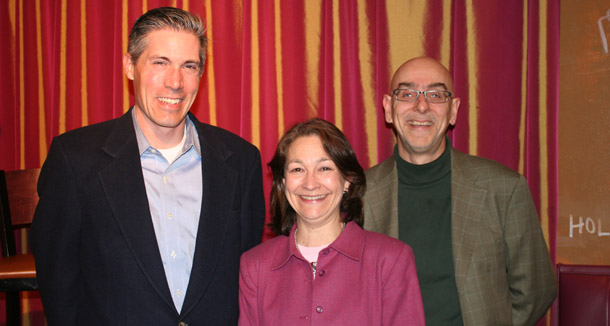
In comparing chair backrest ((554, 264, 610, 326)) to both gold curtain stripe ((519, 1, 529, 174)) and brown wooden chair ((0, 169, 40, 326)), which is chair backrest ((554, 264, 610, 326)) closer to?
gold curtain stripe ((519, 1, 529, 174))

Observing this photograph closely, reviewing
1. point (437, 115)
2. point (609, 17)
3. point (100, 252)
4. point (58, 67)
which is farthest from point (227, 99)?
point (609, 17)

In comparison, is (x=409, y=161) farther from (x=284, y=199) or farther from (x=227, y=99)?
(x=227, y=99)

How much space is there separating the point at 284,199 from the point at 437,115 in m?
0.78

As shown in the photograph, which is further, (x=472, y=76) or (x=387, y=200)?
(x=472, y=76)

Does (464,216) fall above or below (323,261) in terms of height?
above

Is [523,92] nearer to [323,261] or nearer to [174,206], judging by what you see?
[323,261]

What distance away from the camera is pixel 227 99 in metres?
3.15

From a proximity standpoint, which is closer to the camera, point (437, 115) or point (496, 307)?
point (496, 307)

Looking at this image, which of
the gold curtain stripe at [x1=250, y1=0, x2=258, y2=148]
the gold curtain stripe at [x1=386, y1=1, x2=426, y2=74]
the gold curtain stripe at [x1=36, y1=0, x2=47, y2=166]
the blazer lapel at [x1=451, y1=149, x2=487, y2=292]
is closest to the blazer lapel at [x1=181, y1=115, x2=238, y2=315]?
the blazer lapel at [x1=451, y1=149, x2=487, y2=292]

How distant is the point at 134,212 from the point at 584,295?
1993mm

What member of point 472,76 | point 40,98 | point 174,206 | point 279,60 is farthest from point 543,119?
point 40,98

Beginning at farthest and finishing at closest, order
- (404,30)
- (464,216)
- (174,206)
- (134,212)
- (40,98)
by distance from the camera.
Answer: (40,98)
(404,30)
(464,216)
(174,206)
(134,212)

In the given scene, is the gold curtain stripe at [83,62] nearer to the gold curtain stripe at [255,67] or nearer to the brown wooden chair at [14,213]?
the brown wooden chair at [14,213]

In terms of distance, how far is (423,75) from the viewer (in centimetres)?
223
